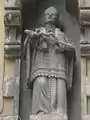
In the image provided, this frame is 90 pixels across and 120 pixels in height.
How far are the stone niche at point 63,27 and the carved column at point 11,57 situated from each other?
9 cm

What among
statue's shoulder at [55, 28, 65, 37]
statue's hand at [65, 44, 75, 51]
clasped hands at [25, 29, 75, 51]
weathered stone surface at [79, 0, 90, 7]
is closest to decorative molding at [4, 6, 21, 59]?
clasped hands at [25, 29, 75, 51]

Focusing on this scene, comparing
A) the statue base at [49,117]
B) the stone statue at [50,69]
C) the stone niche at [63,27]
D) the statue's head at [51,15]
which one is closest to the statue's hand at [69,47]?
the stone statue at [50,69]

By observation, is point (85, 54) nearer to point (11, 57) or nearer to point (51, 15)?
point (51, 15)

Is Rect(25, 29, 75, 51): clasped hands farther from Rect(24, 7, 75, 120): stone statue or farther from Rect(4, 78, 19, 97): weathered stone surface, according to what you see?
Rect(4, 78, 19, 97): weathered stone surface

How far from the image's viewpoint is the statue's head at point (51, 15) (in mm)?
6625

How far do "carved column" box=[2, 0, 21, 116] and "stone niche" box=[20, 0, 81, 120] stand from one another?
0.09 m

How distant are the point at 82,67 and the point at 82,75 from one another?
0.28 ft

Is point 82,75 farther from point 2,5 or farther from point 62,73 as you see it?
point 2,5

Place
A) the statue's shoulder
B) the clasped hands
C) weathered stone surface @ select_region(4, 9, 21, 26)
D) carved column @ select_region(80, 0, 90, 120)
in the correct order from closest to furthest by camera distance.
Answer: carved column @ select_region(80, 0, 90, 120), the clasped hands, the statue's shoulder, weathered stone surface @ select_region(4, 9, 21, 26)

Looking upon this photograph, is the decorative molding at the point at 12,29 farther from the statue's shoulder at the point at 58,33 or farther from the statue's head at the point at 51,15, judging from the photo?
the statue's shoulder at the point at 58,33

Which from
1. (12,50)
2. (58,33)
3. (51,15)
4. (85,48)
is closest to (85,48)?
(85,48)

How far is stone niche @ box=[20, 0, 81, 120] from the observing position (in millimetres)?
6363

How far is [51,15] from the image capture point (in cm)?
663

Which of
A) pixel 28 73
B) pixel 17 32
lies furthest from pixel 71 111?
pixel 17 32
